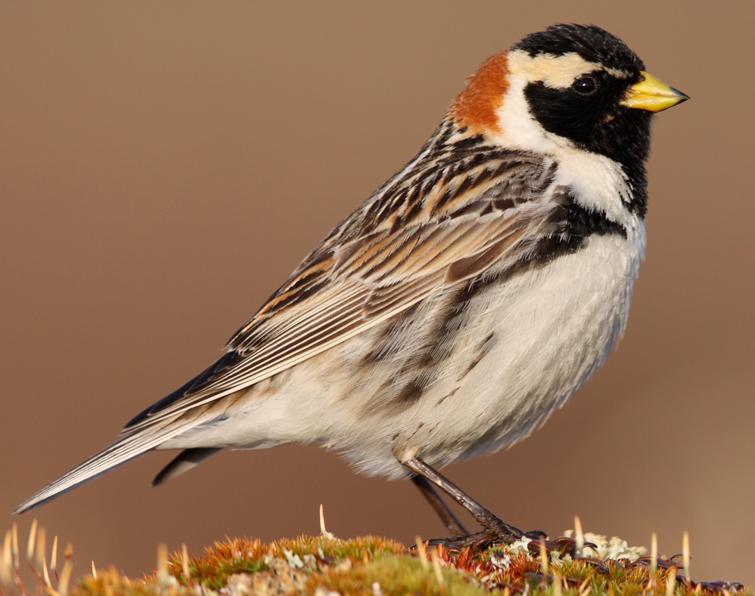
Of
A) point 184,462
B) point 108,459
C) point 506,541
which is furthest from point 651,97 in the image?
point 108,459

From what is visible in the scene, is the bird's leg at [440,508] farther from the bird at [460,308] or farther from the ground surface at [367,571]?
the ground surface at [367,571]

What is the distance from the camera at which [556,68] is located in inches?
258

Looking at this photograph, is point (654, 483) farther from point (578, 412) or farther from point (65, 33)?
point (65, 33)

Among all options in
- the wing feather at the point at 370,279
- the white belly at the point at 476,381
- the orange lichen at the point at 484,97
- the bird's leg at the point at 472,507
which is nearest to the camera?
the bird's leg at the point at 472,507

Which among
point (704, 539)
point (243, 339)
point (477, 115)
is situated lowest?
point (704, 539)

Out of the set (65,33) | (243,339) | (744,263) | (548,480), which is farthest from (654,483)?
(65,33)

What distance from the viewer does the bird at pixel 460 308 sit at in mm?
5836

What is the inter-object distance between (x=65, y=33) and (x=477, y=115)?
10.2 meters

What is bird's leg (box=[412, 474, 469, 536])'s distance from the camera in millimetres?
6324

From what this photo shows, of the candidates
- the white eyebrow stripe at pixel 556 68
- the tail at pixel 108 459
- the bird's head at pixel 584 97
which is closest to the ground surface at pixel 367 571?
the tail at pixel 108 459

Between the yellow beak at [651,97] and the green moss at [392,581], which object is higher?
the yellow beak at [651,97]

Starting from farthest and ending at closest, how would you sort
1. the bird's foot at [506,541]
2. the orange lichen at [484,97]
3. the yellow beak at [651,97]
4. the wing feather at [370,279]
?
the orange lichen at [484,97]
the yellow beak at [651,97]
the wing feather at [370,279]
the bird's foot at [506,541]

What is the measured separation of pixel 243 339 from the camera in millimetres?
6453

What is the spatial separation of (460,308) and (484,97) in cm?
144
